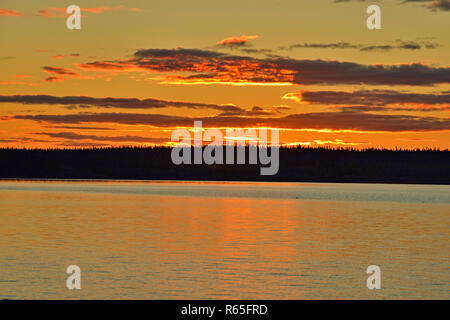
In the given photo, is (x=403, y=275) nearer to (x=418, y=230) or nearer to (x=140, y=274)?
(x=140, y=274)

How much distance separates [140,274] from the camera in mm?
34438

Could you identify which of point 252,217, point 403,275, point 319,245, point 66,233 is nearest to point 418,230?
point 319,245
